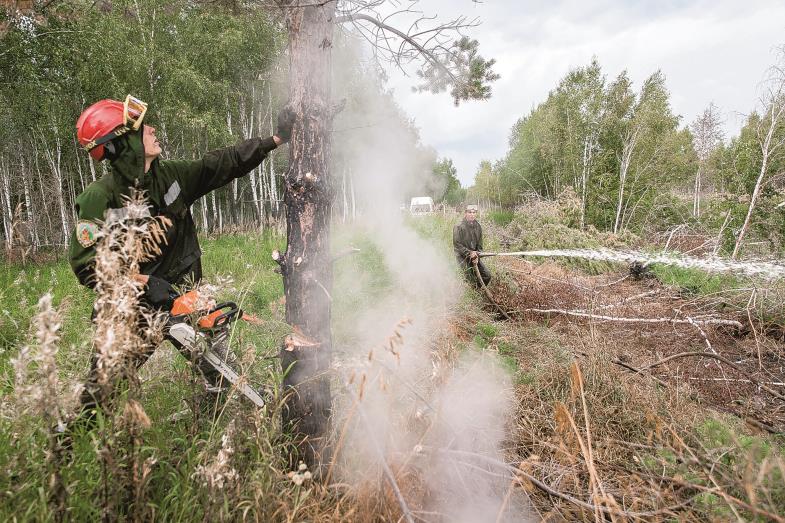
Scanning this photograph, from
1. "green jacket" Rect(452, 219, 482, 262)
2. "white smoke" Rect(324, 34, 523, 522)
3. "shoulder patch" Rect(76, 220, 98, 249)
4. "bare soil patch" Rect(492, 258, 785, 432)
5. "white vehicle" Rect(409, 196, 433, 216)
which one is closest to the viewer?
"shoulder patch" Rect(76, 220, 98, 249)

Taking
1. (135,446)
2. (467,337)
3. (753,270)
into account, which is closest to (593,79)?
(753,270)

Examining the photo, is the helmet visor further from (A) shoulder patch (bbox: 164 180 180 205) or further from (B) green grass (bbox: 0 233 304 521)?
(B) green grass (bbox: 0 233 304 521)

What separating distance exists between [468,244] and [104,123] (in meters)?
6.34

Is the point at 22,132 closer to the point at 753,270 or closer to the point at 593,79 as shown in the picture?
the point at 753,270

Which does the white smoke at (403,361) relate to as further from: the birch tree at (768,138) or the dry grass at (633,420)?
the birch tree at (768,138)

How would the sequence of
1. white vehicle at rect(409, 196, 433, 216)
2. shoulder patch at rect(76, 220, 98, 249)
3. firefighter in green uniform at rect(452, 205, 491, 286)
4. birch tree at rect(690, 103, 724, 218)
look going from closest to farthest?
1. shoulder patch at rect(76, 220, 98, 249)
2. firefighter in green uniform at rect(452, 205, 491, 286)
3. white vehicle at rect(409, 196, 433, 216)
4. birch tree at rect(690, 103, 724, 218)

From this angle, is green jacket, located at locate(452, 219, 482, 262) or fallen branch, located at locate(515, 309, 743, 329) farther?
green jacket, located at locate(452, 219, 482, 262)

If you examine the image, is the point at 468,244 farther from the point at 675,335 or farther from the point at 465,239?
the point at 675,335

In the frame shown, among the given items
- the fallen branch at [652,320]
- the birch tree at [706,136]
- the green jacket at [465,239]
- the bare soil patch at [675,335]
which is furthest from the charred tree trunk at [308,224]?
the birch tree at [706,136]

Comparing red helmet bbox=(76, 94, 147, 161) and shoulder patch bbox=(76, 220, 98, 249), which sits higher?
red helmet bbox=(76, 94, 147, 161)

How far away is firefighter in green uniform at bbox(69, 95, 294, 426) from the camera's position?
2145mm

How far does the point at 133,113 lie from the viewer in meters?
2.22

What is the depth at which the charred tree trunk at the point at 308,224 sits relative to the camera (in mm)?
2271

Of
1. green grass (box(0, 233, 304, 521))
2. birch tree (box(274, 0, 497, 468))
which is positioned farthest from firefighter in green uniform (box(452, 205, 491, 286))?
birch tree (box(274, 0, 497, 468))
